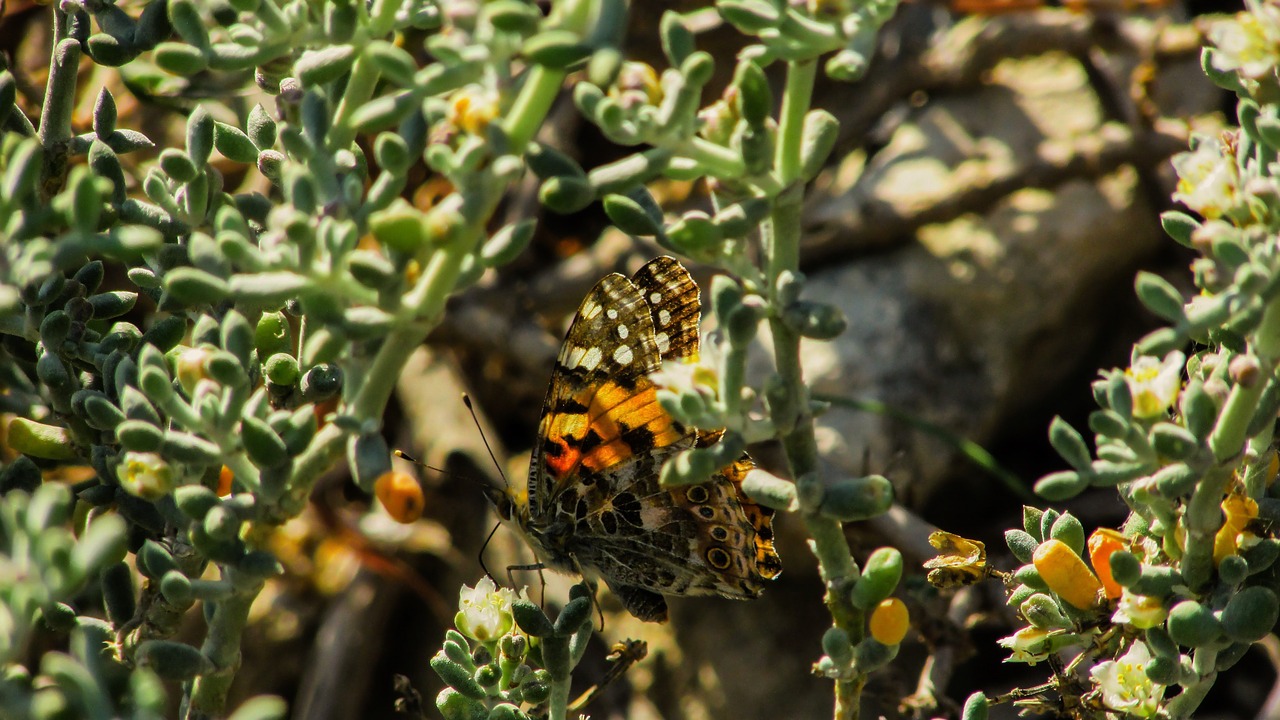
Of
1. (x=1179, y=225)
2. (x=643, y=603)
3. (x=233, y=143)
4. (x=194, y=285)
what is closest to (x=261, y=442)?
(x=194, y=285)

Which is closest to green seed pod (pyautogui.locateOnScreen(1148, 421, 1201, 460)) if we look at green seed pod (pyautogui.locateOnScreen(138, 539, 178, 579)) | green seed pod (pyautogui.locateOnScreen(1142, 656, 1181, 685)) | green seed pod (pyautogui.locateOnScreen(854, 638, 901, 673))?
green seed pod (pyautogui.locateOnScreen(1142, 656, 1181, 685))

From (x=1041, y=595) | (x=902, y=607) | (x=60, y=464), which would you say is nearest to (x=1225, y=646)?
(x=1041, y=595)

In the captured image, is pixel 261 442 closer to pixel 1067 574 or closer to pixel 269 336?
pixel 269 336

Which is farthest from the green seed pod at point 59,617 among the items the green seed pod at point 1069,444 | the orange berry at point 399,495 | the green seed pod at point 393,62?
the green seed pod at point 1069,444

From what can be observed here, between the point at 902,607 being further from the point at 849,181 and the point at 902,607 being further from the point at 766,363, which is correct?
the point at 849,181

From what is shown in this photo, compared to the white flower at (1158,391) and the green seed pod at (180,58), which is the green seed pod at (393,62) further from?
the white flower at (1158,391)

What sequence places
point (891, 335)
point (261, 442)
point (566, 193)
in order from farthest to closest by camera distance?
point (891, 335), point (261, 442), point (566, 193)

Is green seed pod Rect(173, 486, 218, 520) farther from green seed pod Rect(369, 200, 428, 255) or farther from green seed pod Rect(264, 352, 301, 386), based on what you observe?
green seed pod Rect(369, 200, 428, 255)
